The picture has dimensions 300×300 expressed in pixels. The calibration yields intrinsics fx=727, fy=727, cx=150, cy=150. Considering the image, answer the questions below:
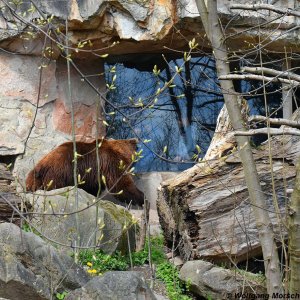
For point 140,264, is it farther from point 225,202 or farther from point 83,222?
point 225,202

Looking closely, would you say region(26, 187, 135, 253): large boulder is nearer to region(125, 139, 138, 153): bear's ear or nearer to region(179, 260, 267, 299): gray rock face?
region(179, 260, 267, 299): gray rock face

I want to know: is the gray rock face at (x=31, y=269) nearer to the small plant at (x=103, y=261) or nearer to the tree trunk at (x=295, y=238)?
the small plant at (x=103, y=261)

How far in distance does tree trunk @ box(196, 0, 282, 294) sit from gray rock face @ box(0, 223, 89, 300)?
1.31 meters

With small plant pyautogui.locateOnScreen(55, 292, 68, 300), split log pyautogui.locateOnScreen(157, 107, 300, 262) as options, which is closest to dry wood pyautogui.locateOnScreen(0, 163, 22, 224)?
small plant pyautogui.locateOnScreen(55, 292, 68, 300)

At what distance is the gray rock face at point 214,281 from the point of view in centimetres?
583

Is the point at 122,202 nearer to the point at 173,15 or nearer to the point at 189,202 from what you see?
the point at 173,15

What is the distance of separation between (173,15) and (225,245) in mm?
3497

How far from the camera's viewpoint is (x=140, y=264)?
22.7 feet

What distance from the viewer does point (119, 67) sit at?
34.1 ft

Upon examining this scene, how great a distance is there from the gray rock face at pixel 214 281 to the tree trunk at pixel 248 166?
2.56 ft

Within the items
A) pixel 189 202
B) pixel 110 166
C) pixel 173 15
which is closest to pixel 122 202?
pixel 110 166

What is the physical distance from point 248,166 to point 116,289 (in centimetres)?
137

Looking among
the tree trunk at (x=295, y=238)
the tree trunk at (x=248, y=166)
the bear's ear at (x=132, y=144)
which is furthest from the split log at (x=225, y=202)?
the bear's ear at (x=132, y=144)

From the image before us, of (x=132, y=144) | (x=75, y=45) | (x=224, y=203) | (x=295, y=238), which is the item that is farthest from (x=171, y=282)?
(x=132, y=144)
